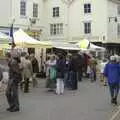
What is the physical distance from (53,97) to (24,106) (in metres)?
3.61

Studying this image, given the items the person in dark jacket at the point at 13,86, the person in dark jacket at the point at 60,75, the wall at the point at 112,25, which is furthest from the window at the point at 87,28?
the person in dark jacket at the point at 13,86

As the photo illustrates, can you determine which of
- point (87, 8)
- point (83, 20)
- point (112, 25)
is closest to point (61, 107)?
point (83, 20)

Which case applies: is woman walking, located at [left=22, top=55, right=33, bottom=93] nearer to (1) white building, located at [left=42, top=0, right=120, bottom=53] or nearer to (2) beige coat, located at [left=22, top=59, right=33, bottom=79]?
(2) beige coat, located at [left=22, top=59, right=33, bottom=79]

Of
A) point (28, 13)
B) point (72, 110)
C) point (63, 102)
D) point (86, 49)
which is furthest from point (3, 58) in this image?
point (28, 13)

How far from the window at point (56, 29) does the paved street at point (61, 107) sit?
136 ft

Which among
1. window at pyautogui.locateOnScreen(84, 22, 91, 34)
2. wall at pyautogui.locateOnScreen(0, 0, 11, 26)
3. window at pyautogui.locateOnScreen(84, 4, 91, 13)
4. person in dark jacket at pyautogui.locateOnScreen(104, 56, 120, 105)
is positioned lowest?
person in dark jacket at pyautogui.locateOnScreen(104, 56, 120, 105)

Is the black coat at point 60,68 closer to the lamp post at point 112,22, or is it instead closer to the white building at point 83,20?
the white building at point 83,20

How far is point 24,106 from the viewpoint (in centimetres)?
1650

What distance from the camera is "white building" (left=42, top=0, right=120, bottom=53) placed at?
60.6 m

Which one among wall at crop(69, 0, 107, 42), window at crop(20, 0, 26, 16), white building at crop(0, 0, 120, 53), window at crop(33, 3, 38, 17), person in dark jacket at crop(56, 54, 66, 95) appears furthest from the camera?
wall at crop(69, 0, 107, 42)

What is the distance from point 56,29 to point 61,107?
4698 centimetres

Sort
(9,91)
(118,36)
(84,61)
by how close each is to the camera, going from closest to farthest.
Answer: (9,91) → (84,61) → (118,36)

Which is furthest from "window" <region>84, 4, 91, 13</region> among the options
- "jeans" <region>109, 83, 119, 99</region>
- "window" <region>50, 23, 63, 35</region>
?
"jeans" <region>109, 83, 119, 99</region>

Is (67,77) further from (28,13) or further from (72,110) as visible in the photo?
(28,13)
